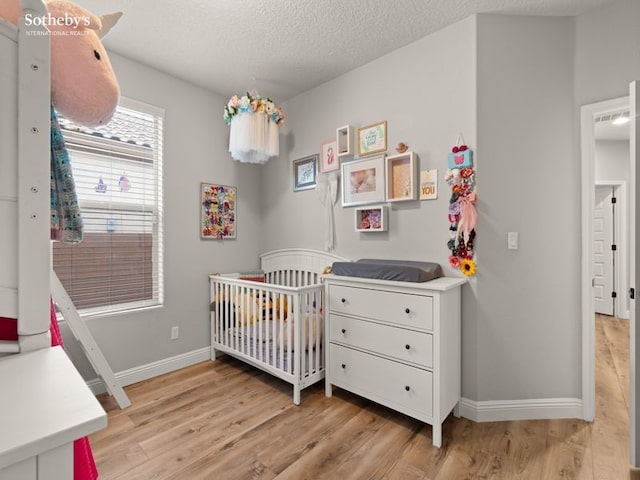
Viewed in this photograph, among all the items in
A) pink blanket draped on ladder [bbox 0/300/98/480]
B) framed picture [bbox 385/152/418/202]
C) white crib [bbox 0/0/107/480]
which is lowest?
pink blanket draped on ladder [bbox 0/300/98/480]

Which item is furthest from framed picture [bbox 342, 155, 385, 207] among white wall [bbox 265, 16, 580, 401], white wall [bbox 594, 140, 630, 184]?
white wall [bbox 594, 140, 630, 184]

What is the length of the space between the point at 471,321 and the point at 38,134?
2169mm

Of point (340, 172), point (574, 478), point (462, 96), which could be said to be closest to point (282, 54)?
point (340, 172)

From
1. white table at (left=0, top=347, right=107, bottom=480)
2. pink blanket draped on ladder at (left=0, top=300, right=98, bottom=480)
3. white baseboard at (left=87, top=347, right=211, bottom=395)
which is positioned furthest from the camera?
white baseboard at (left=87, top=347, right=211, bottom=395)

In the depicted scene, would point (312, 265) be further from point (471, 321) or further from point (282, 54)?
point (282, 54)

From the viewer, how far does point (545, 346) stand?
194cm

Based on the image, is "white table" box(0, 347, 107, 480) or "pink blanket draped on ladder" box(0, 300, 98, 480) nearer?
"white table" box(0, 347, 107, 480)

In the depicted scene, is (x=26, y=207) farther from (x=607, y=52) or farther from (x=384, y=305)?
(x=607, y=52)

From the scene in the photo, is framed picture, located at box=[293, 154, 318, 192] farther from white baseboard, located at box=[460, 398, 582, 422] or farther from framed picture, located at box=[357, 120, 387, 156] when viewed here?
white baseboard, located at box=[460, 398, 582, 422]

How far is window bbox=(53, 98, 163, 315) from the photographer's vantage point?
85.0 inches

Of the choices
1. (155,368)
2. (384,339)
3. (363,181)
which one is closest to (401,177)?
(363,181)

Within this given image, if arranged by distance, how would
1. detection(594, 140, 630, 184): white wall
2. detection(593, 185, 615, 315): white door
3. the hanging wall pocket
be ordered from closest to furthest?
the hanging wall pocket → detection(594, 140, 630, 184): white wall → detection(593, 185, 615, 315): white door

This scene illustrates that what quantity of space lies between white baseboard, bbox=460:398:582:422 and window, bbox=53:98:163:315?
2486 mm

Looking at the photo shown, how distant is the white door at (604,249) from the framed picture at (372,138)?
12.7 ft
